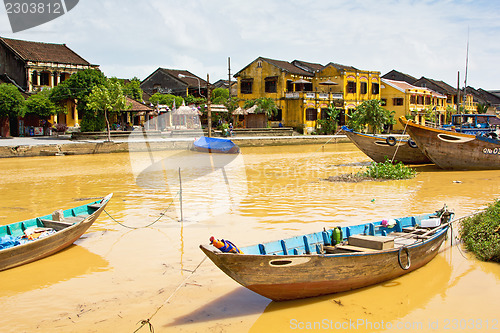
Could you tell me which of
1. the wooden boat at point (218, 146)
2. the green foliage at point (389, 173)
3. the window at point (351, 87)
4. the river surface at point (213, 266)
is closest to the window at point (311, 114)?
the window at point (351, 87)

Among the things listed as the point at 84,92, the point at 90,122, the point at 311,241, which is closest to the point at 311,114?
the point at 90,122

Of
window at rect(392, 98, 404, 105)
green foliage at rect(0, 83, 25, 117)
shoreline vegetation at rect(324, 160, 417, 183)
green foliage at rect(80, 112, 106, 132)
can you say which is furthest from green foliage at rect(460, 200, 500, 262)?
window at rect(392, 98, 404, 105)

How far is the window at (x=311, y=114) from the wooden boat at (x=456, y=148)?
83.9 ft

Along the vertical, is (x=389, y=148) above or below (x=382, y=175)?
above

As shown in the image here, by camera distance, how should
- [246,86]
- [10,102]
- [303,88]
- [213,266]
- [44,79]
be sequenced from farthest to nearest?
[246,86], [303,88], [44,79], [10,102], [213,266]

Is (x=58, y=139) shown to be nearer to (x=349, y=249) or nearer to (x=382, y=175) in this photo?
(x=382, y=175)

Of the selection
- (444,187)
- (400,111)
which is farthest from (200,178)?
(400,111)

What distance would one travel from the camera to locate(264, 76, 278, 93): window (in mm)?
45969

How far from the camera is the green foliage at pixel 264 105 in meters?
43.9

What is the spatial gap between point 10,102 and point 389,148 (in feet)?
92.2

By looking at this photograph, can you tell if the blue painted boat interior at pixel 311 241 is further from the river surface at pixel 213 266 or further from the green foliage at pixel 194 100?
the green foliage at pixel 194 100

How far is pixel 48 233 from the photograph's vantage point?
8875 mm

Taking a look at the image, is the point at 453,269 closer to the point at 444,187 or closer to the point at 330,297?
the point at 330,297

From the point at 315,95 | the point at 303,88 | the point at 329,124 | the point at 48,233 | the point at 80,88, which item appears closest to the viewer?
the point at 48,233
